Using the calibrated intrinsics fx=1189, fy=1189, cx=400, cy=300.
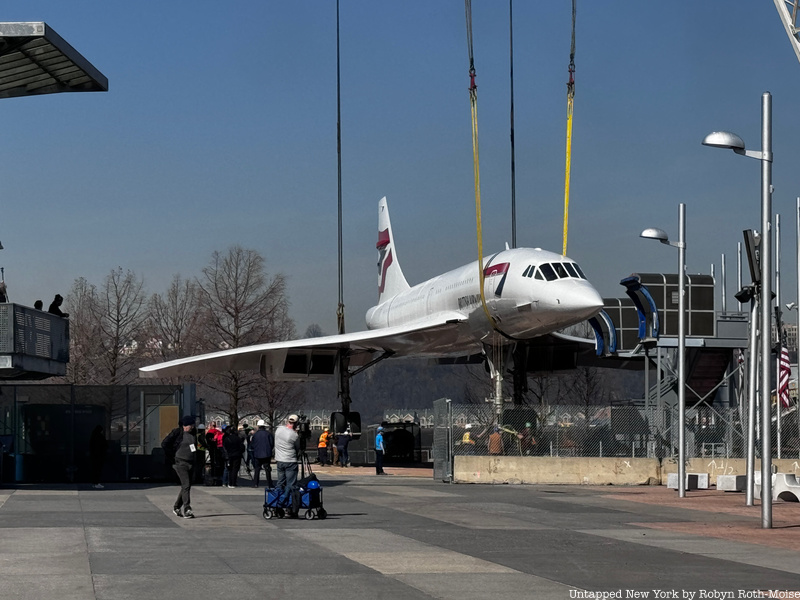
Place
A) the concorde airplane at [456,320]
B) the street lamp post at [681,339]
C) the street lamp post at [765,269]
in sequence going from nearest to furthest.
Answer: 1. the street lamp post at [765,269]
2. the street lamp post at [681,339]
3. the concorde airplane at [456,320]

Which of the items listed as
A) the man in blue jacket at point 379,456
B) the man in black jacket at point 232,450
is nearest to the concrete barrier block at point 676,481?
the man in blue jacket at point 379,456

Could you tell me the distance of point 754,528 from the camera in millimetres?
17547

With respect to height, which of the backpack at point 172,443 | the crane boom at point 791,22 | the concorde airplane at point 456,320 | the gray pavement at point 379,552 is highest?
the crane boom at point 791,22

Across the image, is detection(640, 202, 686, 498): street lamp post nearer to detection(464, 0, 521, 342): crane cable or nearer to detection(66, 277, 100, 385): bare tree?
detection(464, 0, 521, 342): crane cable

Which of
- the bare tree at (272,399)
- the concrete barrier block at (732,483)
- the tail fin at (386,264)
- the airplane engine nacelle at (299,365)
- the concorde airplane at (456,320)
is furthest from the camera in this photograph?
the bare tree at (272,399)

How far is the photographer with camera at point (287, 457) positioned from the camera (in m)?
17.8

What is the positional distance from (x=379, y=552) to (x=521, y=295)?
1964 centimetres

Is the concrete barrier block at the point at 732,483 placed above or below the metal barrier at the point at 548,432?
below

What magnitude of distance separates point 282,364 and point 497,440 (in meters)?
14.1

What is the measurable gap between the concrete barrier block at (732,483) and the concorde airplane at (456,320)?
20.0 ft

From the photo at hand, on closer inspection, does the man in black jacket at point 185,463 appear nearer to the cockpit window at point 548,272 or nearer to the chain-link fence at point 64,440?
the chain-link fence at point 64,440

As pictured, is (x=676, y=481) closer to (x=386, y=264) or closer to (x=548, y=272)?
(x=548, y=272)

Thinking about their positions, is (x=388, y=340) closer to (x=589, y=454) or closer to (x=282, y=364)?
(x=282, y=364)

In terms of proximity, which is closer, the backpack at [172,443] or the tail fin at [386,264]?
the backpack at [172,443]
